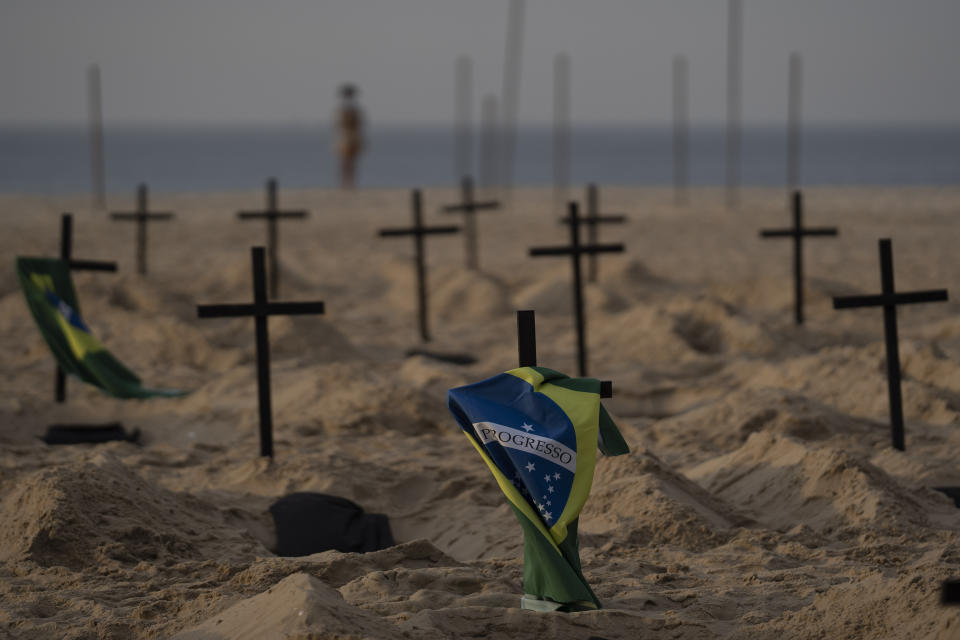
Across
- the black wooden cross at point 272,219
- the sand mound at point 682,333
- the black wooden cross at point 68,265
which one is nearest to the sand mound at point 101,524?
the black wooden cross at point 68,265

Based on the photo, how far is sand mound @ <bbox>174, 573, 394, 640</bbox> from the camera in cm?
386

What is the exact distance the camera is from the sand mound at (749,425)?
26.5 feet

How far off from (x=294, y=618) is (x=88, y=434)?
5203 mm

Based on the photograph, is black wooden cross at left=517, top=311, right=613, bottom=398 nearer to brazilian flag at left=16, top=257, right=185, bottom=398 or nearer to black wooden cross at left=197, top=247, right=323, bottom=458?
black wooden cross at left=197, top=247, right=323, bottom=458

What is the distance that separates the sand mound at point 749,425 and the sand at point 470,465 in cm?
3

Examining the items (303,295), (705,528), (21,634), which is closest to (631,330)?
(303,295)

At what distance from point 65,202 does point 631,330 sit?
63.3 ft

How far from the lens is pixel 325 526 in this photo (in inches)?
250

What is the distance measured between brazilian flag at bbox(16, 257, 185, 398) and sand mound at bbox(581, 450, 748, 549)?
169 inches

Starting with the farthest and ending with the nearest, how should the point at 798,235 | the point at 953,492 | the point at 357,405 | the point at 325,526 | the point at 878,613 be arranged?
the point at 798,235 < the point at 357,405 < the point at 953,492 < the point at 325,526 < the point at 878,613

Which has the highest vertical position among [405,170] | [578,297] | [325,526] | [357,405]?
[405,170]

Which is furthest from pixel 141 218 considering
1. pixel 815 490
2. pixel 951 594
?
pixel 951 594

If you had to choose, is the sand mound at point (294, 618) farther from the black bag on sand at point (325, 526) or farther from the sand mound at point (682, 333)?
the sand mound at point (682, 333)

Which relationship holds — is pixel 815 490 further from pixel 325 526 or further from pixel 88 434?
pixel 88 434
